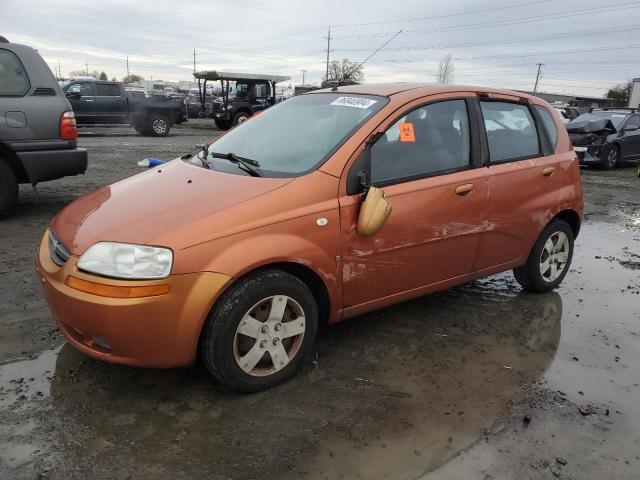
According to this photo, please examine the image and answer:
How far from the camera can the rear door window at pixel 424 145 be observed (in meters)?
3.16

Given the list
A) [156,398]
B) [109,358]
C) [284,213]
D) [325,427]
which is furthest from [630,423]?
[109,358]

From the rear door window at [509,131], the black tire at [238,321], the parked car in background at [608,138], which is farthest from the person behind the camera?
the parked car in background at [608,138]

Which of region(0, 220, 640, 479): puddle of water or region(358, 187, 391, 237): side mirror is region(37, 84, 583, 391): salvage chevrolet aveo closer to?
region(358, 187, 391, 237): side mirror

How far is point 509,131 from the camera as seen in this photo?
153 inches

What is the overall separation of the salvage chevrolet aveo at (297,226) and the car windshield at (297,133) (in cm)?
1

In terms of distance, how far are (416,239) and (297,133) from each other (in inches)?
40.4

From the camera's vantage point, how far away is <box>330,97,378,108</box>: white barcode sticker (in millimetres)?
3328

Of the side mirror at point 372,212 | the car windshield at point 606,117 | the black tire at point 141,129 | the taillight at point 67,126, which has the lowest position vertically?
the black tire at point 141,129

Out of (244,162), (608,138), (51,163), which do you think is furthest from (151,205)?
(608,138)

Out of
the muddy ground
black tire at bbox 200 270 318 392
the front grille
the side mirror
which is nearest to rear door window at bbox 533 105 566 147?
the muddy ground

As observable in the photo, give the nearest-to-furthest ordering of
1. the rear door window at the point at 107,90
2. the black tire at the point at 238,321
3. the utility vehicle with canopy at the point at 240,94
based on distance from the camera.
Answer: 1. the black tire at the point at 238,321
2. the rear door window at the point at 107,90
3. the utility vehicle with canopy at the point at 240,94

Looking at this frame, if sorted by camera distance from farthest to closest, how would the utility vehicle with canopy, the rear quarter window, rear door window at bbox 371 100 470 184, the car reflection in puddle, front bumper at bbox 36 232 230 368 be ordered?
1. the utility vehicle with canopy
2. the rear quarter window
3. rear door window at bbox 371 100 470 184
4. front bumper at bbox 36 232 230 368
5. the car reflection in puddle

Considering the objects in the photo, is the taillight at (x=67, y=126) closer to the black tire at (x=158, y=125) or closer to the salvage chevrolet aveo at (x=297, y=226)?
the salvage chevrolet aveo at (x=297, y=226)

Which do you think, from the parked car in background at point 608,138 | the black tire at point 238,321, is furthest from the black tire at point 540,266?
the parked car in background at point 608,138
